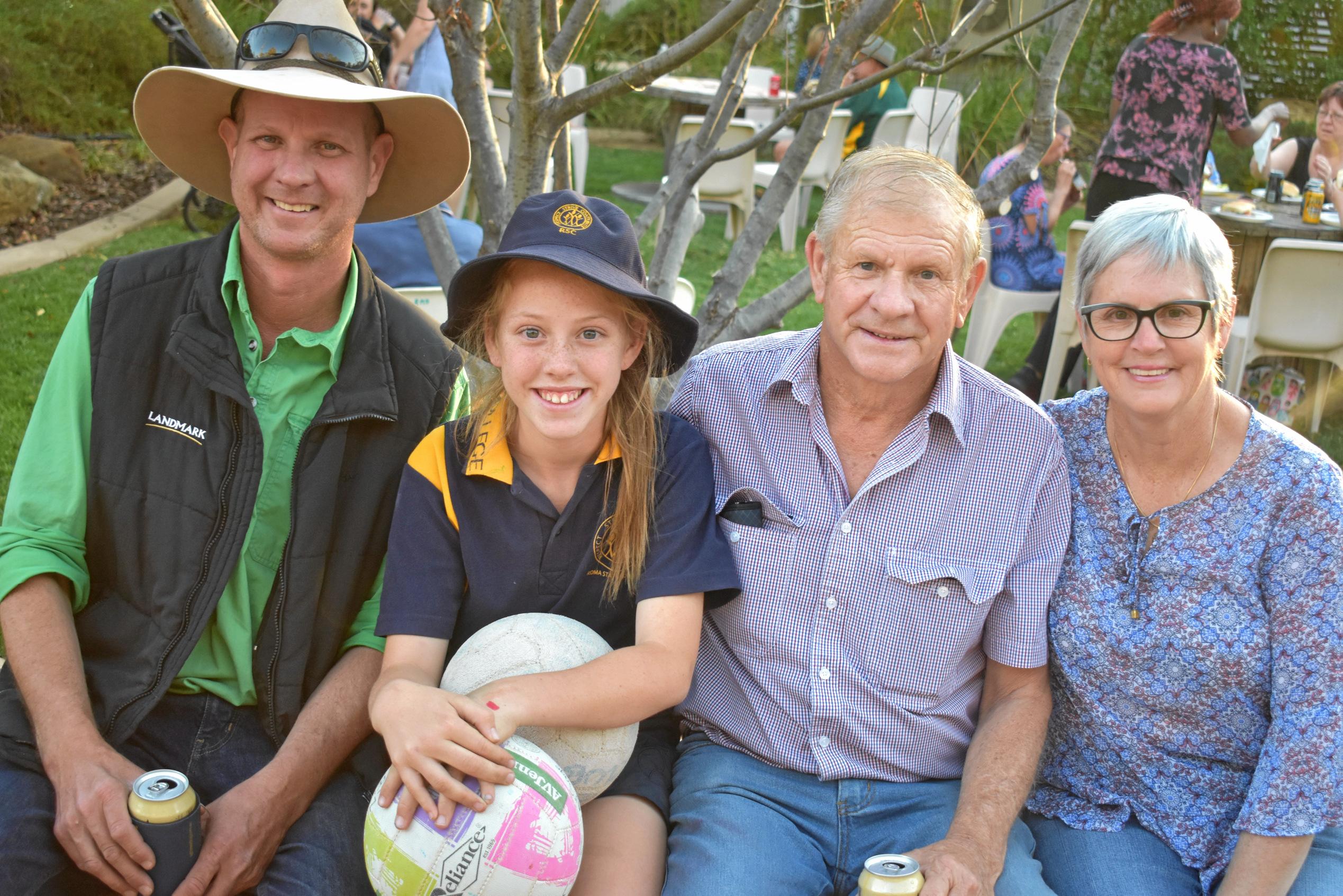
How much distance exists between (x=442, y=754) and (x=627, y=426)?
894 mm

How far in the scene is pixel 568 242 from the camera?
2555 mm

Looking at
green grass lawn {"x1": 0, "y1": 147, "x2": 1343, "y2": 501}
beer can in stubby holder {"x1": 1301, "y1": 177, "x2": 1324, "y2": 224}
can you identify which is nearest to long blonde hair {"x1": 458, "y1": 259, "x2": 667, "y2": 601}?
green grass lawn {"x1": 0, "y1": 147, "x2": 1343, "y2": 501}

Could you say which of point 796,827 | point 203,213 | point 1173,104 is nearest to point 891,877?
point 796,827

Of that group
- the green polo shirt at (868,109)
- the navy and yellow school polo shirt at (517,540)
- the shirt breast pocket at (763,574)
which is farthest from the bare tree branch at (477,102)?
the green polo shirt at (868,109)

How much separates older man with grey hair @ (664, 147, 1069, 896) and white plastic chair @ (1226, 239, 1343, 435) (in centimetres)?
470

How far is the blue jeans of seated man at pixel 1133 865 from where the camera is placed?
8.18ft

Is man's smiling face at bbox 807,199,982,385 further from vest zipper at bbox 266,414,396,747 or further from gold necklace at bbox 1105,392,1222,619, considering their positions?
vest zipper at bbox 266,414,396,747

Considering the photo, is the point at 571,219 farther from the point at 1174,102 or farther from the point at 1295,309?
the point at 1174,102

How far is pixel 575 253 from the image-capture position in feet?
8.30

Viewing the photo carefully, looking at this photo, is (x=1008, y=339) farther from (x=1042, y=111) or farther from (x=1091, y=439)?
(x=1091, y=439)

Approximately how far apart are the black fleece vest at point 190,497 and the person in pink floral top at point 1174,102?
6006mm

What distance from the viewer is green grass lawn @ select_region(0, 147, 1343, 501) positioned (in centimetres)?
630

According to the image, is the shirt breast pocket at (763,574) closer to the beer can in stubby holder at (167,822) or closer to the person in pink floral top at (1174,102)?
the beer can in stubby holder at (167,822)

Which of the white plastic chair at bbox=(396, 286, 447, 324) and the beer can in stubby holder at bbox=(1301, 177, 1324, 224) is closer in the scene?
the white plastic chair at bbox=(396, 286, 447, 324)
